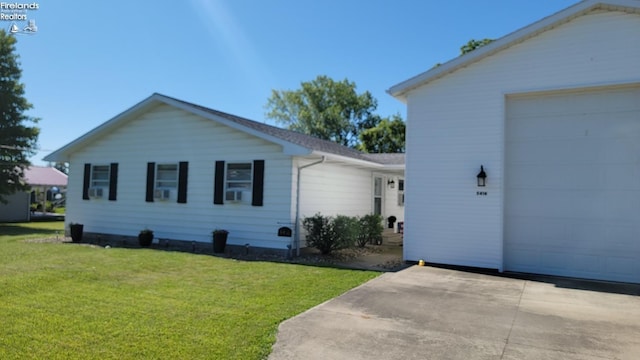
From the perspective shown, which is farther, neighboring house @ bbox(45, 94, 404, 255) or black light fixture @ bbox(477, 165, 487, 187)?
neighboring house @ bbox(45, 94, 404, 255)

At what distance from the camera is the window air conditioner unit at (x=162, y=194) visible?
12.5 metres

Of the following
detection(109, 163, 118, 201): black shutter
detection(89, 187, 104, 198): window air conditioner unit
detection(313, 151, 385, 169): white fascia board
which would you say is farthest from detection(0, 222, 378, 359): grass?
detection(89, 187, 104, 198): window air conditioner unit

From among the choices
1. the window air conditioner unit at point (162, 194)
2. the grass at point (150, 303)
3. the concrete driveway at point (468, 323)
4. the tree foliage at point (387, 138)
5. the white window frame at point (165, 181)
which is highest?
the tree foliage at point (387, 138)

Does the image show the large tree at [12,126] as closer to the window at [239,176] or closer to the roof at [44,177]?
the roof at [44,177]

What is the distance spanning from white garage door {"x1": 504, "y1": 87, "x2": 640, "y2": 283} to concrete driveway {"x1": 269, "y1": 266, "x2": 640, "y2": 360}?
2.87ft

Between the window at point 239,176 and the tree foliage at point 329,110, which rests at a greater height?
the tree foliage at point 329,110

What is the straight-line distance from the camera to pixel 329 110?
45.5m

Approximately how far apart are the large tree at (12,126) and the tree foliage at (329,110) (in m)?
27.7

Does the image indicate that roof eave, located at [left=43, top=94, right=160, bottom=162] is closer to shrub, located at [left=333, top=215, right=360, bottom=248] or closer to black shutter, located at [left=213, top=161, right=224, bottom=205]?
black shutter, located at [left=213, top=161, right=224, bottom=205]

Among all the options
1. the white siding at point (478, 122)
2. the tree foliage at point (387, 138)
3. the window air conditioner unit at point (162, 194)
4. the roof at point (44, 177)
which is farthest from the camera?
the tree foliage at point (387, 138)

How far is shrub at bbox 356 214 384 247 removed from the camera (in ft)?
41.7

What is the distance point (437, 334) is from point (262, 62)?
1902cm

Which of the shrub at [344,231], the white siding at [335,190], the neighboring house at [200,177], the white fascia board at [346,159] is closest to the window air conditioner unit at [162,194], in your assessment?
the neighboring house at [200,177]

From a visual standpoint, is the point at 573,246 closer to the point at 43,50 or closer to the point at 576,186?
the point at 576,186
